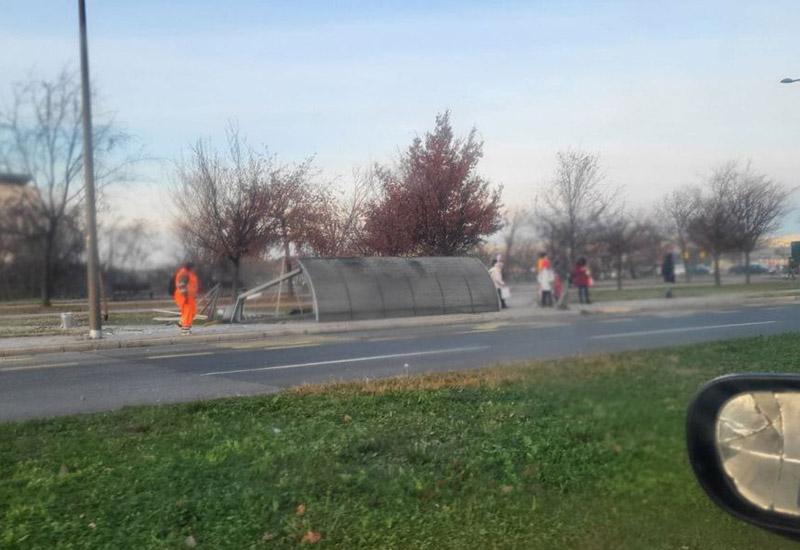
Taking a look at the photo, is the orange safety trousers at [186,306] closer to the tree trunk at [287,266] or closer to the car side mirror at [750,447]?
the tree trunk at [287,266]

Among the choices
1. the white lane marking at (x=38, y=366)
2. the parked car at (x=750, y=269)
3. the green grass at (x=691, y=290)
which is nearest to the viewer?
the green grass at (x=691, y=290)

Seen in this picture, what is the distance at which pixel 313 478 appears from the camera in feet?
17.1

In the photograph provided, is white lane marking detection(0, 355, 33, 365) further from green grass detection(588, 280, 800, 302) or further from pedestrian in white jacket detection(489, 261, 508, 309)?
green grass detection(588, 280, 800, 302)

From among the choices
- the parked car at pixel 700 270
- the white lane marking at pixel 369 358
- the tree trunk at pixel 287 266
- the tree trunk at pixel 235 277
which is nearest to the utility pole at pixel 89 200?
the tree trunk at pixel 235 277

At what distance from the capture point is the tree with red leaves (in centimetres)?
1404

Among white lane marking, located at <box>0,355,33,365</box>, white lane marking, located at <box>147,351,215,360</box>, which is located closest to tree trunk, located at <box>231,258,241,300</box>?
white lane marking, located at <box>147,351,215,360</box>

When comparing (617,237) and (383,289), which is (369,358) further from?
(383,289)

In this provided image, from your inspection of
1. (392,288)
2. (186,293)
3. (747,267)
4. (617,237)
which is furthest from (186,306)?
(747,267)

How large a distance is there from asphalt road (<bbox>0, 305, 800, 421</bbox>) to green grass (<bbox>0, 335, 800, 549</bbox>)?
1.73 m

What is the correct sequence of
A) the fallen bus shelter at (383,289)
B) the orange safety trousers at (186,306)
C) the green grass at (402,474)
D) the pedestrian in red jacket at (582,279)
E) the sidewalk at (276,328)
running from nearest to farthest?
the green grass at (402,474), the pedestrian in red jacket at (582,279), the sidewalk at (276,328), the orange safety trousers at (186,306), the fallen bus shelter at (383,289)

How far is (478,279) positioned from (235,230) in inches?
277

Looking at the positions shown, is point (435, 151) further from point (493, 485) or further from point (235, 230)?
point (493, 485)

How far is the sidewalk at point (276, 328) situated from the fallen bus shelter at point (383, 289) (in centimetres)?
40

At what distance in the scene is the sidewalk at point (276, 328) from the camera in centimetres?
1183
